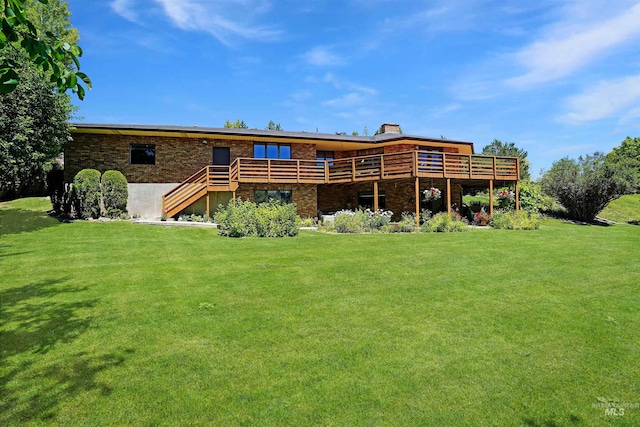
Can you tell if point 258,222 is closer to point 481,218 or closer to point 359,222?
point 359,222

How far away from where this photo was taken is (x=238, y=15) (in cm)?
1614

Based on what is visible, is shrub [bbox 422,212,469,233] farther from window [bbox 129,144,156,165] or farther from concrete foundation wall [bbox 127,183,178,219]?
window [bbox 129,144,156,165]

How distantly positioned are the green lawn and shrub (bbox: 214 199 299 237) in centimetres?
464

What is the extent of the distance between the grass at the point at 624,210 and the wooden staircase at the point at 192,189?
31.5 m

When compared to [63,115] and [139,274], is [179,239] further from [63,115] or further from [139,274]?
[63,115]

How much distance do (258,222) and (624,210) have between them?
115 feet

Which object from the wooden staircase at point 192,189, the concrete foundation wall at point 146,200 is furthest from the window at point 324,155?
the concrete foundation wall at point 146,200

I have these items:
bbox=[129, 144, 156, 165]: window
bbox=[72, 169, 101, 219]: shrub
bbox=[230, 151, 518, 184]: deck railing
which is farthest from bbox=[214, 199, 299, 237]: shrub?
bbox=[129, 144, 156, 165]: window

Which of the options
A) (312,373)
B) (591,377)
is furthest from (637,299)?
(312,373)

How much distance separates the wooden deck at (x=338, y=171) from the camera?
19.5 meters

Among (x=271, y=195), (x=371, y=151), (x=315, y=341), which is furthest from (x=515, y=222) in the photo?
(x=315, y=341)

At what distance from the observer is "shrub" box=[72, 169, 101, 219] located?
1761 centimetres

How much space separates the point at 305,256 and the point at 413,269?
10.0ft

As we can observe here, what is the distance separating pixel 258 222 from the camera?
1447 centimetres
